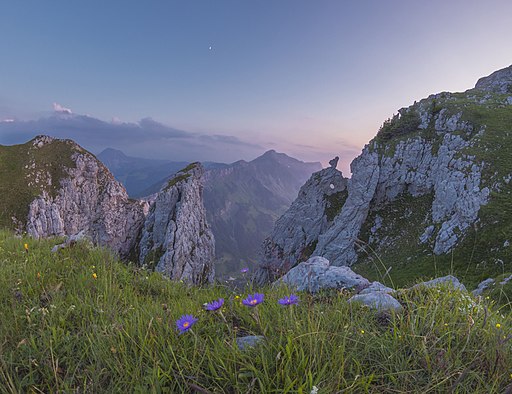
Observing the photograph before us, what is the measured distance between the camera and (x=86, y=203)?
3578 inches

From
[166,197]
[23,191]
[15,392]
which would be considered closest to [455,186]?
[15,392]

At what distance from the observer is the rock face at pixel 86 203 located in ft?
271

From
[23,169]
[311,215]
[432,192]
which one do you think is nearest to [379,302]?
[432,192]

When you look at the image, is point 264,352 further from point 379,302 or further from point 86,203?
point 86,203

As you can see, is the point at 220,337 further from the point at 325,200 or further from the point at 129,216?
the point at 129,216

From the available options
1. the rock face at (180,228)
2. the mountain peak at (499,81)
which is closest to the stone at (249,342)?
the rock face at (180,228)

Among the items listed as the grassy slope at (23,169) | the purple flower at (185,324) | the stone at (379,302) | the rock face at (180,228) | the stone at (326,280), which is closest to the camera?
the purple flower at (185,324)

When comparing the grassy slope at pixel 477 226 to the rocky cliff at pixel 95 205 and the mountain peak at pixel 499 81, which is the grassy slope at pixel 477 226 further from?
the rocky cliff at pixel 95 205

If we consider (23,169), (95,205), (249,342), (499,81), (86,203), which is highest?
(499,81)

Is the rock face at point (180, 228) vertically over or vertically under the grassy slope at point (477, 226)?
under

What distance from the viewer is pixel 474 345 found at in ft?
8.25

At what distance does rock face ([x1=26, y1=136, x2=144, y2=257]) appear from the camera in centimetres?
8250

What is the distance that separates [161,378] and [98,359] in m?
0.66

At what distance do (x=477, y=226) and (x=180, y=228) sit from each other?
66629 mm
